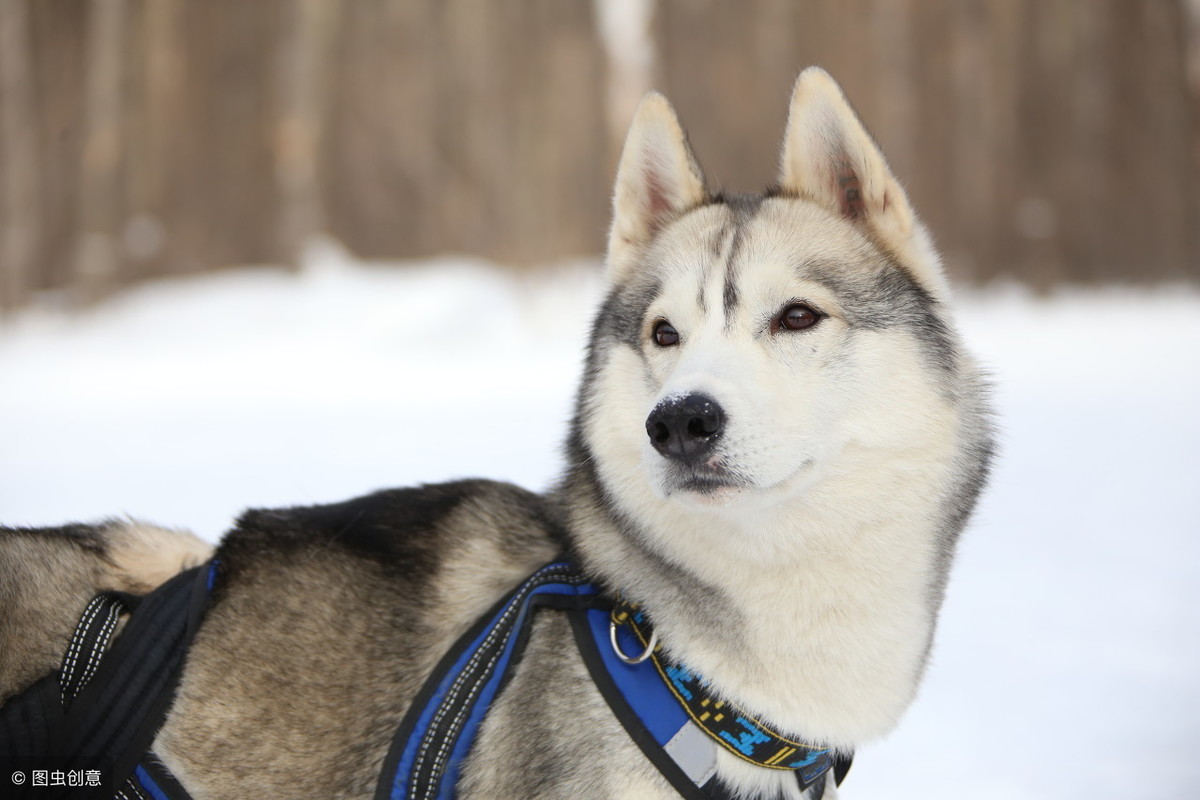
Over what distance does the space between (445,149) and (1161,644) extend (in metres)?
9.81

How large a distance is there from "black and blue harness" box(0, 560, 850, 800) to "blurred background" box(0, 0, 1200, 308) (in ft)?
31.8

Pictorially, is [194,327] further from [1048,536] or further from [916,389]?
[916,389]

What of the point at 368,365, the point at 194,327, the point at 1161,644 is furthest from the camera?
the point at 194,327

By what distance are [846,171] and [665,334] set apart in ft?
1.82

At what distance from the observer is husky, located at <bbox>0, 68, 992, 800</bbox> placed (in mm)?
1706

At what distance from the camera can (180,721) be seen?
1797 millimetres

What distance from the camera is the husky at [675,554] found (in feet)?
5.60

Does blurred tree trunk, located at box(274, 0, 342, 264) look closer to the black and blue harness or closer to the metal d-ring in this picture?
the black and blue harness

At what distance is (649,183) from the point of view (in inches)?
90.0

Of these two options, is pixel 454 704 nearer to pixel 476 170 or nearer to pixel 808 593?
pixel 808 593

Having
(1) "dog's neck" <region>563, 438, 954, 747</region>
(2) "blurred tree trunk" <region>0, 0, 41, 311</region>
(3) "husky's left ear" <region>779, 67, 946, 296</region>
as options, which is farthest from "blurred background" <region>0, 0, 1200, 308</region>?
(1) "dog's neck" <region>563, 438, 954, 747</region>

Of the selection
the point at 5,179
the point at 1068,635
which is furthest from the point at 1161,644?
the point at 5,179

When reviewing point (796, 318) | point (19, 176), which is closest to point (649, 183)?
point (796, 318)

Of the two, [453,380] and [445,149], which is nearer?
[453,380]
